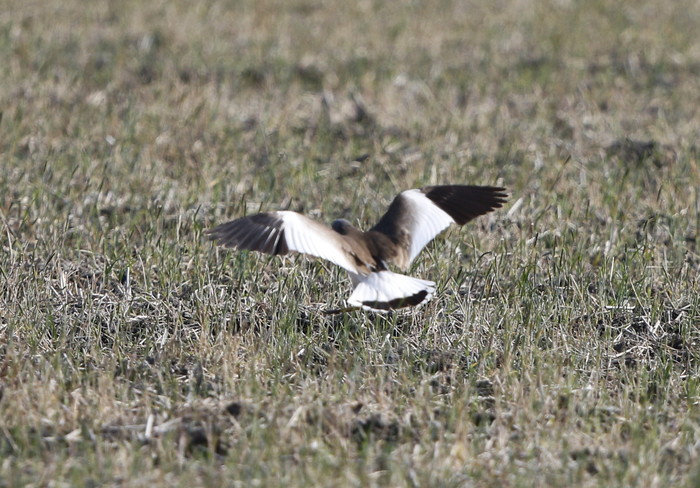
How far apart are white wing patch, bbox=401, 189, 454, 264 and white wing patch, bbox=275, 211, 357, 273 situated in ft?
1.26

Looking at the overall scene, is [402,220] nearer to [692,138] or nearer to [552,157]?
[552,157]

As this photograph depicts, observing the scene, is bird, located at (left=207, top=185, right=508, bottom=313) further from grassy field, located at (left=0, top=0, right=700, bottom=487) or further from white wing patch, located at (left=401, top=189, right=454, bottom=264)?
grassy field, located at (left=0, top=0, right=700, bottom=487)

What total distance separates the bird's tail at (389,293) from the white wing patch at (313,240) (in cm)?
9

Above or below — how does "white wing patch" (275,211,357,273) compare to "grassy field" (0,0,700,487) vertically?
above

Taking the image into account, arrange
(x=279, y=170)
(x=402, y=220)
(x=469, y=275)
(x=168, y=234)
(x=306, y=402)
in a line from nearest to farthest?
(x=306, y=402), (x=402, y=220), (x=469, y=275), (x=168, y=234), (x=279, y=170)

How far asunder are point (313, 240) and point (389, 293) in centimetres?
35

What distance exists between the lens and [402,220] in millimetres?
4395

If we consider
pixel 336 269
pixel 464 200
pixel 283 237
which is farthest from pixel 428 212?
pixel 283 237

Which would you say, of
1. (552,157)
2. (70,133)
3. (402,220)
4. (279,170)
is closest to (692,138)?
(552,157)

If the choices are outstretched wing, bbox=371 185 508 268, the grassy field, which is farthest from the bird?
the grassy field

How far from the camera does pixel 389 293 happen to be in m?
3.88

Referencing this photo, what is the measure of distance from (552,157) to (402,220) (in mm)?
2534

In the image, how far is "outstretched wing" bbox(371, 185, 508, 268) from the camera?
14.2 ft

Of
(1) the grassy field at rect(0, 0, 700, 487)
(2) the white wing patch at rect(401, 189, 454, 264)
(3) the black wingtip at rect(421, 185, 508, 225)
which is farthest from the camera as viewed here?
(3) the black wingtip at rect(421, 185, 508, 225)
